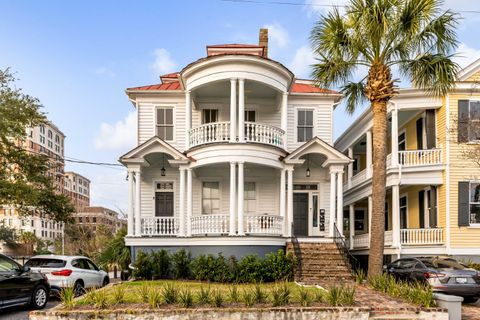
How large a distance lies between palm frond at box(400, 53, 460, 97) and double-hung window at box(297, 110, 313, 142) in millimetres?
6324

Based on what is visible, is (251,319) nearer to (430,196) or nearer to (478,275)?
(478,275)

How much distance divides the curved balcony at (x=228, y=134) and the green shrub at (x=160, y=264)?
15.2 ft

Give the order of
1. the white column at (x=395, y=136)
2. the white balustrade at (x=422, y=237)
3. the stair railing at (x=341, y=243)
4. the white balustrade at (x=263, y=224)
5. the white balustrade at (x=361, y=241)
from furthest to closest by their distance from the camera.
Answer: the white balustrade at (x=361, y=241)
the white column at (x=395, y=136)
the white balustrade at (x=422, y=237)
the white balustrade at (x=263, y=224)
the stair railing at (x=341, y=243)

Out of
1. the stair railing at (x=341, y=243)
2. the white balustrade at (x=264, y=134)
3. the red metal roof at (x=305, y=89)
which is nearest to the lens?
the stair railing at (x=341, y=243)

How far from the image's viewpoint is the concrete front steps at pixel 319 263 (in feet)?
49.2

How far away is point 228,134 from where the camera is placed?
57.4ft

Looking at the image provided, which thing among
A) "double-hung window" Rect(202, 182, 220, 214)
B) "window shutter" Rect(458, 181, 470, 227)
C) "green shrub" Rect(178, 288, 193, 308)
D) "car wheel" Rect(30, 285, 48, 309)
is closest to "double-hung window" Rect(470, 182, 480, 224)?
"window shutter" Rect(458, 181, 470, 227)

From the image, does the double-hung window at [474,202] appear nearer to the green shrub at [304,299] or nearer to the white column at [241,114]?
the white column at [241,114]

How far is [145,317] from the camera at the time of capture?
8.80m

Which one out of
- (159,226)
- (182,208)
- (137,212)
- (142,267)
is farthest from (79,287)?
(182,208)

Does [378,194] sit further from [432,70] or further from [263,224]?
[263,224]

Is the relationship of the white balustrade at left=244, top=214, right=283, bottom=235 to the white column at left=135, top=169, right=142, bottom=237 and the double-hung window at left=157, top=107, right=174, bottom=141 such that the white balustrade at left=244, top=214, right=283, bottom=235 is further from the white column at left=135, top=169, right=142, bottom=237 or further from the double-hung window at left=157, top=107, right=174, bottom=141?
the double-hung window at left=157, top=107, right=174, bottom=141

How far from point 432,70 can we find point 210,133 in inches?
342

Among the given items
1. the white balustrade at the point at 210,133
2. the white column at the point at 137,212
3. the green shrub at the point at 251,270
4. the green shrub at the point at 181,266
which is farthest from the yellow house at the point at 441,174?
the white column at the point at 137,212
